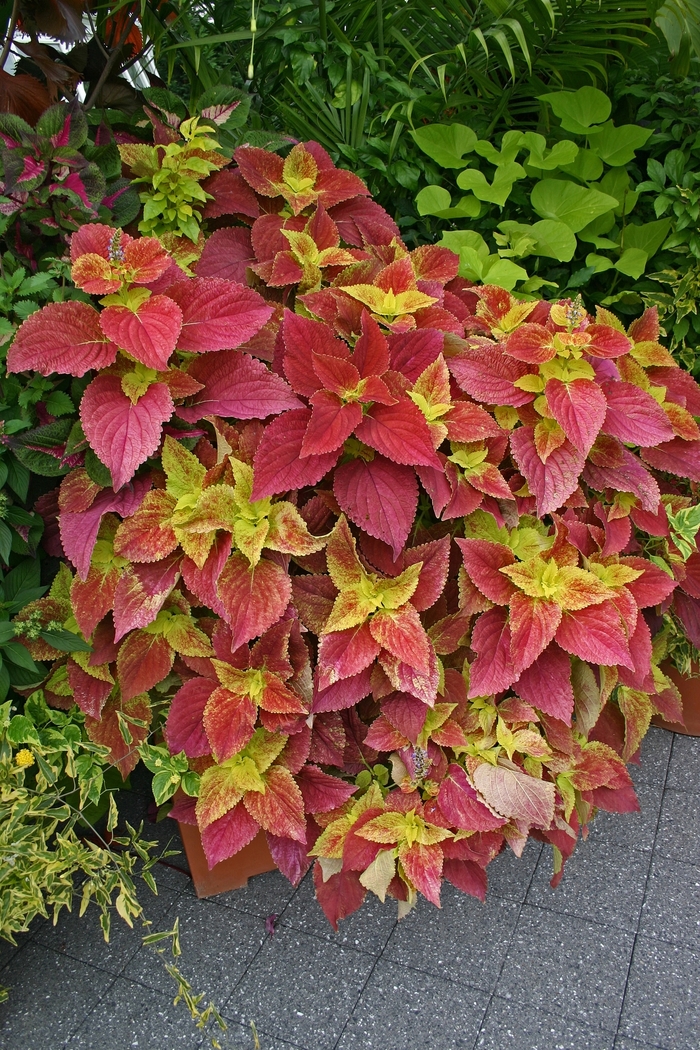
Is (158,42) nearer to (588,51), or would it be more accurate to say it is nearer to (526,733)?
(588,51)

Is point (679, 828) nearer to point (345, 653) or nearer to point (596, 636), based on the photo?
point (596, 636)

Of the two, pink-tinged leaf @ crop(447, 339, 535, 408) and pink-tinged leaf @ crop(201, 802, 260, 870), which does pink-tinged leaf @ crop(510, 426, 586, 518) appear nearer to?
pink-tinged leaf @ crop(447, 339, 535, 408)

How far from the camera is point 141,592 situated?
1.36 m

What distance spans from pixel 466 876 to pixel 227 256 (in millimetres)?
1181

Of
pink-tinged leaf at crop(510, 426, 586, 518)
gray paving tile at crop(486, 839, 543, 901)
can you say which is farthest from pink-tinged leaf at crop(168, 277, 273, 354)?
gray paving tile at crop(486, 839, 543, 901)

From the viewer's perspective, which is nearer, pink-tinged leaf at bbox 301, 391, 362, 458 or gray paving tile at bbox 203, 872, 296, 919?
pink-tinged leaf at bbox 301, 391, 362, 458

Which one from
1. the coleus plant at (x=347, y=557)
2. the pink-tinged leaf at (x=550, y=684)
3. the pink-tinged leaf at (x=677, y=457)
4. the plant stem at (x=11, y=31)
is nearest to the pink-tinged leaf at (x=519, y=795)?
the coleus plant at (x=347, y=557)

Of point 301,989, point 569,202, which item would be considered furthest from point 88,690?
point 569,202

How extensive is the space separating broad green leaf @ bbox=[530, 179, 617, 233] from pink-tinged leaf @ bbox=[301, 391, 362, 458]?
980mm

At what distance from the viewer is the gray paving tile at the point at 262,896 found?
1693 millimetres

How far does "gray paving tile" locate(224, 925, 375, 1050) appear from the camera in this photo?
147 cm

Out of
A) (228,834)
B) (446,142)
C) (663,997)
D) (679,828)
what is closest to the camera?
(228,834)

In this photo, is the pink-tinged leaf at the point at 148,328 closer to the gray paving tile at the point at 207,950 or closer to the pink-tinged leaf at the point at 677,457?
the pink-tinged leaf at the point at 677,457

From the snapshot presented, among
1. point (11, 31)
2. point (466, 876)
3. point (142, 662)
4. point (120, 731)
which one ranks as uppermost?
point (11, 31)
